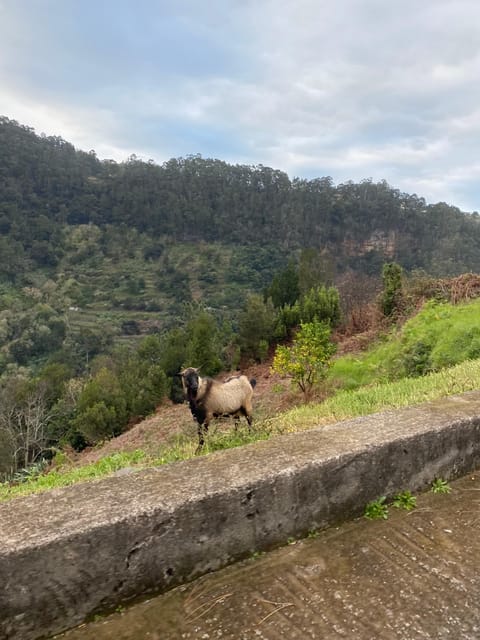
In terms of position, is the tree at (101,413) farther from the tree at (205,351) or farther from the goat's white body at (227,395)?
the goat's white body at (227,395)

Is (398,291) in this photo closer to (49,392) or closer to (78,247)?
(49,392)

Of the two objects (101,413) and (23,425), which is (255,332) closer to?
(101,413)

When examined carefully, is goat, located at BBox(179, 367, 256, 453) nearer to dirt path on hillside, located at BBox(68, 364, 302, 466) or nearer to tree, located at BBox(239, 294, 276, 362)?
dirt path on hillside, located at BBox(68, 364, 302, 466)

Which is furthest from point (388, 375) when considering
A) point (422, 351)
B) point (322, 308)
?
point (322, 308)

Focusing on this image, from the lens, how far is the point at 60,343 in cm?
5656

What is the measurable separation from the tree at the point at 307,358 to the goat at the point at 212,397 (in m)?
3.43

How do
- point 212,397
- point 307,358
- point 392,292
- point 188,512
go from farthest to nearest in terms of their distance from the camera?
point 392,292, point 307,358, point 212,397, point 188,512

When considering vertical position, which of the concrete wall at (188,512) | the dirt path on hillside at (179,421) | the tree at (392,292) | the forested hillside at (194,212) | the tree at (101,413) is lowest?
the tree at (101,413)

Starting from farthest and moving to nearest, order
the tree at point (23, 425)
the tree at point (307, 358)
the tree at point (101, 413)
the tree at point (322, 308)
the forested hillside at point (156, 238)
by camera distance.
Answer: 1. the forested hillside at point (156, 238)
2. the tree at point (23, 425)
3. the tree at point (101, 413)
4. the tree at point (322, 308)
5. the tree at point (307, 358)

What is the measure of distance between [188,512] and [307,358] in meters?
8.10

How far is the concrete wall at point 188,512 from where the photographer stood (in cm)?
162

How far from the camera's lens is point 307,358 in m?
9.82

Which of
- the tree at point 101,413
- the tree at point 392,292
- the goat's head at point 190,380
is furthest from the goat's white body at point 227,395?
the tree at point 101,413

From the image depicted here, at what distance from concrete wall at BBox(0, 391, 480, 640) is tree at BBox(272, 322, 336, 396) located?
711 cm
